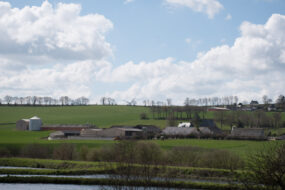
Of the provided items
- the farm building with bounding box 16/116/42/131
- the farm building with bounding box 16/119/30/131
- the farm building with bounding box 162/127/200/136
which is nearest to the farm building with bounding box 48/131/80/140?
the farm building with bounding box 16/116/42/131

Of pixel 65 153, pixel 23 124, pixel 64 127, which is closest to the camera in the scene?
pixel 65 153

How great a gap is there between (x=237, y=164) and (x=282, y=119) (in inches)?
3214

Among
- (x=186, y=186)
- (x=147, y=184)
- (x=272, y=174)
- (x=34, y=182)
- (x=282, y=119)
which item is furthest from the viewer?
(x=282, y=119)

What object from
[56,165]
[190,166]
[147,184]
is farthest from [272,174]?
[56,165]

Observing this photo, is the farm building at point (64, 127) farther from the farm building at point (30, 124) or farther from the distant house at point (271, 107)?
the distant house at point (271, 107)

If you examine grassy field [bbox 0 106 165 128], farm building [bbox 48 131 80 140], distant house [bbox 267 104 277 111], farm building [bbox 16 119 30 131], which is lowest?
farm building [bbox 48 131 80 140]

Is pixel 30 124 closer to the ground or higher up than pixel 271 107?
closer to the ground

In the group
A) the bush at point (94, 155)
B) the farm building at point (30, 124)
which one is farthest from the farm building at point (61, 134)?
the bush at point (94, 155)

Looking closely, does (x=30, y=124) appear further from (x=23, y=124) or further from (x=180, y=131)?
(x=180, y=131)

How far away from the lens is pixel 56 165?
4934 cm

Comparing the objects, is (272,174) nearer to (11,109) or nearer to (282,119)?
(282,119)

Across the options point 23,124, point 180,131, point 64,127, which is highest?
point 23,124

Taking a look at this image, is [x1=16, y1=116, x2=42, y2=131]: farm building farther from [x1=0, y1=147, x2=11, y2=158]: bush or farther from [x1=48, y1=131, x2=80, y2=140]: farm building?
[x1=0, y1=147, x2=11, y2=158]: bush

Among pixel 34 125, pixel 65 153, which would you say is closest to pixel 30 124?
pixel 34 125
